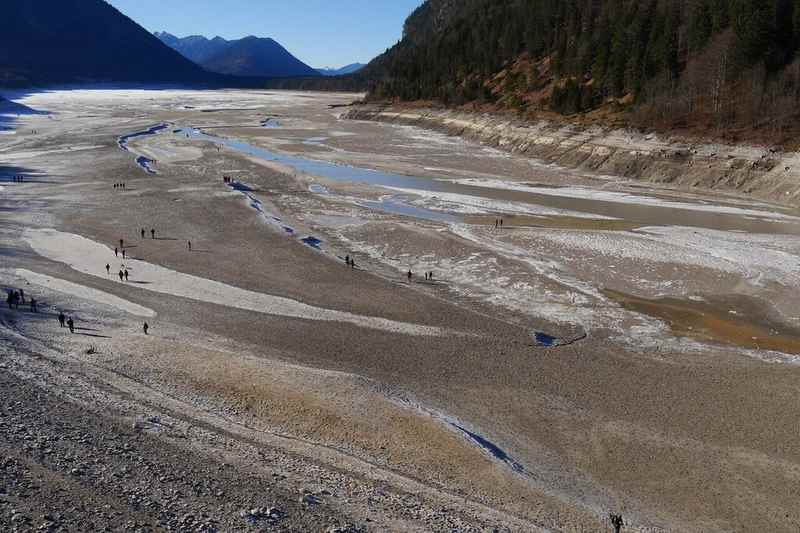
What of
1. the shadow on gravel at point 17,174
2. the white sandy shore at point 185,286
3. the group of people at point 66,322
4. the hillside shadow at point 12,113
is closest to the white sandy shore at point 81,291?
the white sandy shore at point 185,286

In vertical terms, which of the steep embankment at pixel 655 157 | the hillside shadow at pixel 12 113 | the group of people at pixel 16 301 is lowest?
the group of people at pixel 16 301

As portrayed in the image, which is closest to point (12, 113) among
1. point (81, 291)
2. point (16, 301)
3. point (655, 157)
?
point (81, 291)

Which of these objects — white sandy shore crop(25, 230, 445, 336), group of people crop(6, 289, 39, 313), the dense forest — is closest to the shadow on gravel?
white sandy shore crop(25, 230, 445, 336)

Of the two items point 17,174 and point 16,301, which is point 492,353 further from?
point 17,174

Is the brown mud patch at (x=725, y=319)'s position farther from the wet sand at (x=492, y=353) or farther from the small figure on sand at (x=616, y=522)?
the small figure on sand at (x=616, y=522)

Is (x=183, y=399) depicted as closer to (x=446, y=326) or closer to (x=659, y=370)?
(x=446, y=326)
